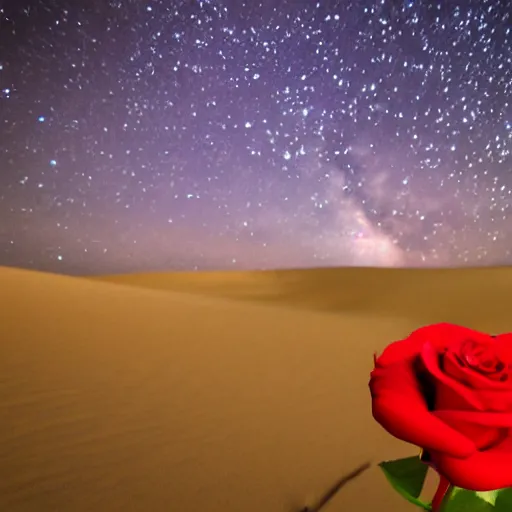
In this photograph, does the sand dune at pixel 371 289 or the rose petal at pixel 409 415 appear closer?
the rose petal at pixel 409 415

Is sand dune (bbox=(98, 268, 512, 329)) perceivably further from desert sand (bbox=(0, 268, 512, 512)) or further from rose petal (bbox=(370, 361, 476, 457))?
rose petal (bbox=(370, 361, 476, 457))

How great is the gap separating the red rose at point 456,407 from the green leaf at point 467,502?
0.06 meters

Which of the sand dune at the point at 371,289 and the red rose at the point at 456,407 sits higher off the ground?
the sand dune at the point at 371,289

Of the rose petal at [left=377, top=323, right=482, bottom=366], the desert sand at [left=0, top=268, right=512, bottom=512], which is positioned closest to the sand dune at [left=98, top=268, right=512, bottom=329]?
the desert sand at [left=0, top=268, right=512, bottom=512]

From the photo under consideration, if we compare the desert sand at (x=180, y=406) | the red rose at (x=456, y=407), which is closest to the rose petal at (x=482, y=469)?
the red rose at (x=456, y=407)

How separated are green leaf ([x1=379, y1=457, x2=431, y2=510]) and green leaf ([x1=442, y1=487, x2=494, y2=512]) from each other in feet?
0.11

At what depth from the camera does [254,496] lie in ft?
2.72

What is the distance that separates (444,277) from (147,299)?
3806mm

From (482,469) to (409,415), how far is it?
5 cm

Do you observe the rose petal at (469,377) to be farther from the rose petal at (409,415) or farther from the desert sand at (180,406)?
the desert sand at (180,406)

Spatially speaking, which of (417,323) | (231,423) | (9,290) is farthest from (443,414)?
(417,323)

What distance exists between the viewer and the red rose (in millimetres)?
297

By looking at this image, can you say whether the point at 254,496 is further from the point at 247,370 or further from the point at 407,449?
the point at 247,370

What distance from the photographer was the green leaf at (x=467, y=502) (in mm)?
355
